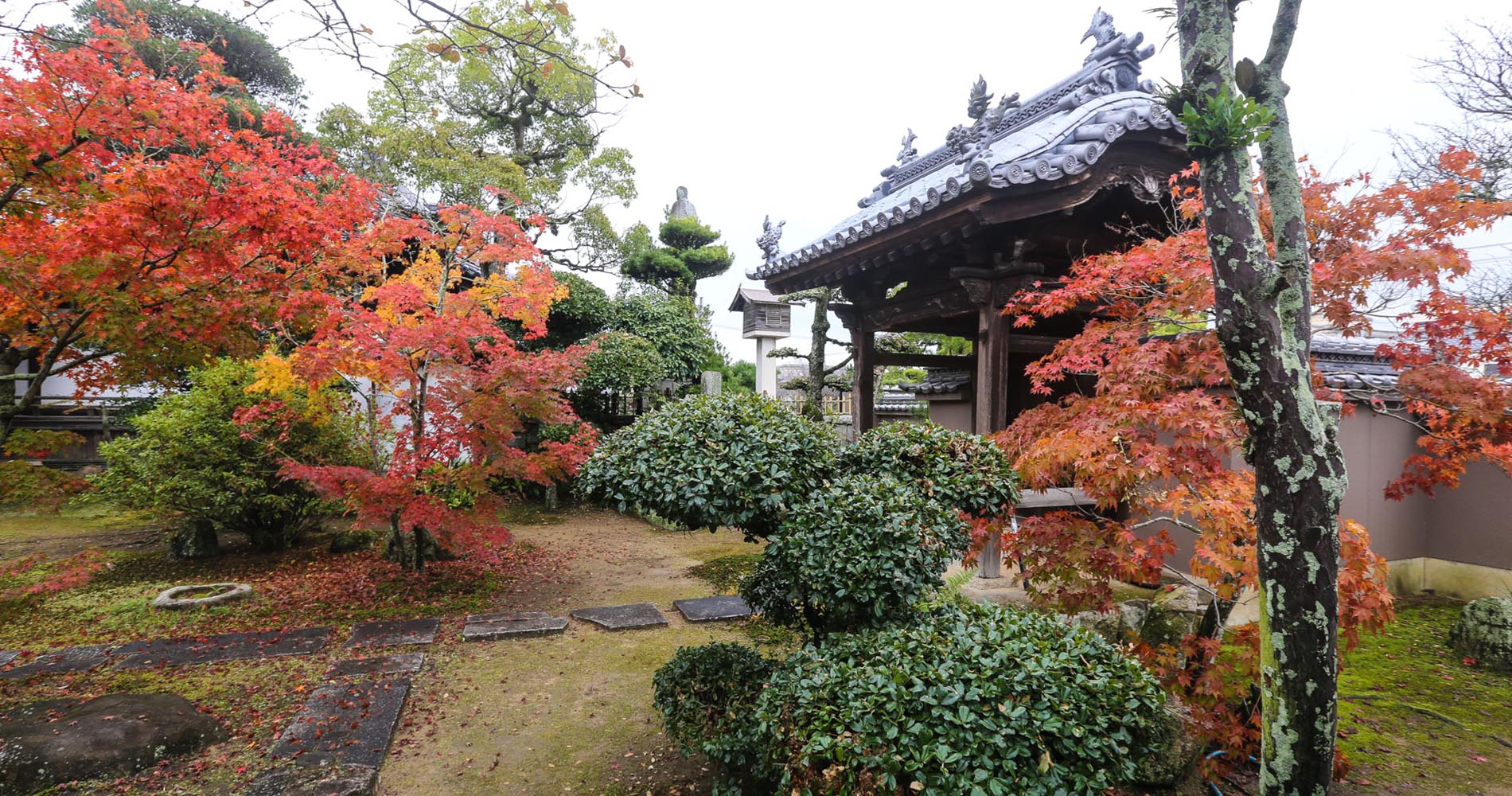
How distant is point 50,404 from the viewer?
12117 millimetres

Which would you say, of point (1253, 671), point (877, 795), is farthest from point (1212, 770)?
point (877, 795)

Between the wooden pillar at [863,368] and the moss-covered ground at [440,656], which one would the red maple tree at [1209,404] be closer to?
the moss-covered ground at [440,656]

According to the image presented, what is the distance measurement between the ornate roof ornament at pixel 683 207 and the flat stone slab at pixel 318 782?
18.8 m

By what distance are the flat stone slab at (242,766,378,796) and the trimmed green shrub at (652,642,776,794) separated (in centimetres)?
145

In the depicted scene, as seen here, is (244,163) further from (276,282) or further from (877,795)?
(877,795)

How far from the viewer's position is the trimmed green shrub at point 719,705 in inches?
124

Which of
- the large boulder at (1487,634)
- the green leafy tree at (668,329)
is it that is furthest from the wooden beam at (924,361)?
the green leafy tree at (668,329)

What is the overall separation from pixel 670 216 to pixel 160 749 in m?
17.6

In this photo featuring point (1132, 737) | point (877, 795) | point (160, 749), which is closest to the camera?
point (877, 795)

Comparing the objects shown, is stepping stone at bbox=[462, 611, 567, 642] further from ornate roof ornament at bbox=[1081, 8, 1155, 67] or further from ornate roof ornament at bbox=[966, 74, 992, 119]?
ornate roof ornament at bbox=[1081, 8, 1155, 67]

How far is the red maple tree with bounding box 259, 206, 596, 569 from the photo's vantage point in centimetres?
620

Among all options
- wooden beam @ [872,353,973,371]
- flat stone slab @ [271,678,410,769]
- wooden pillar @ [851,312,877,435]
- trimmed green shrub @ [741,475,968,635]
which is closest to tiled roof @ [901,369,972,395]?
wooden beam @ [872,353,973,371]

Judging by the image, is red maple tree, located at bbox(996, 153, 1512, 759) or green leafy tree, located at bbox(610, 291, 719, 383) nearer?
red maple tree, located at bbox(996, 153, 1512, 759)

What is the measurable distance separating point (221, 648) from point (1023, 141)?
787 centimetres
